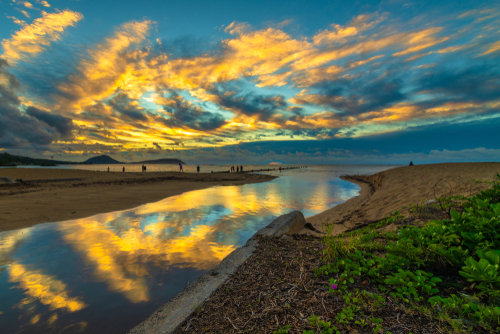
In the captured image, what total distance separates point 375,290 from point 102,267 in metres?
5.27

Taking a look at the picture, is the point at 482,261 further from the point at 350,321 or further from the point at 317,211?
the point at 317,211

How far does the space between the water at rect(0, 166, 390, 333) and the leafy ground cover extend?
1.67 meters

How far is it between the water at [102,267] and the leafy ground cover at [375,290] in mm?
Result: 1671

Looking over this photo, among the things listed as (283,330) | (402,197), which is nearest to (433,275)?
(283,330)

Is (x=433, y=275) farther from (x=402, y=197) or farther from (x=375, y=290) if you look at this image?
(x=402, y=197)

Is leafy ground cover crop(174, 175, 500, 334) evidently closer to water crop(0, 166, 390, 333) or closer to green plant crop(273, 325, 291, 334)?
green plant crop(273, 325, 291, 334)

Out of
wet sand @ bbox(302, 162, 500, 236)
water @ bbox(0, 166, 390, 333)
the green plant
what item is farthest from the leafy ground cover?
wet sand @ bbox(302, 162, 500, 236)

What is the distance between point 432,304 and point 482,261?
0.72m

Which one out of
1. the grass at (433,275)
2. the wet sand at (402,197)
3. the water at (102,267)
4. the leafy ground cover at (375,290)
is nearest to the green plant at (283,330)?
the leafy ground cover at (375,290)

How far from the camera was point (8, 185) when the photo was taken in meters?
16.1

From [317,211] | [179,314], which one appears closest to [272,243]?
[179,314]

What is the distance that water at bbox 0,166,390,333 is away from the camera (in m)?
3.22

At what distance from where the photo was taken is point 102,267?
4668 millimetres

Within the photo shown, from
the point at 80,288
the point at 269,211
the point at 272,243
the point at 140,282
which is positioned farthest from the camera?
the point at 269,211
